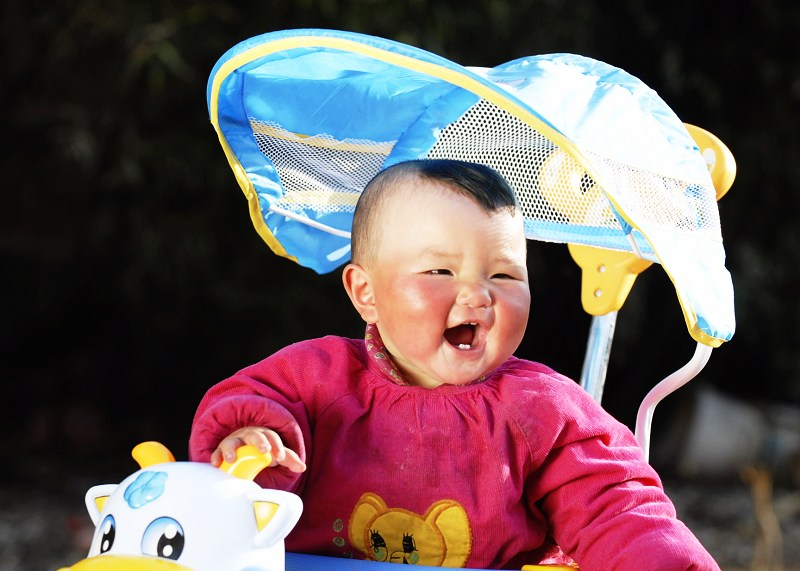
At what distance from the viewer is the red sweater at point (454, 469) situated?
1.24 meters

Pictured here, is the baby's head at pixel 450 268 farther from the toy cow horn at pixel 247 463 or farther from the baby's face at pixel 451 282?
the toy cow horn at pixel 247 463

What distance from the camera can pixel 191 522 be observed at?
1.00m

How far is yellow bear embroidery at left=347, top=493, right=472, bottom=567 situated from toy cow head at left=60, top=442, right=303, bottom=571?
0.76 ft

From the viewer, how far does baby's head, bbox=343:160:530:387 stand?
4.09 feet

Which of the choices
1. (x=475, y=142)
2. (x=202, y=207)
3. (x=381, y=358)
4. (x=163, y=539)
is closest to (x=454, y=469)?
(x=381, y=358)

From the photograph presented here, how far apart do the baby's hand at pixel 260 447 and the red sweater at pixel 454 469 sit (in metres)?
0.04

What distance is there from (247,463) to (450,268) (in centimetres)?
32

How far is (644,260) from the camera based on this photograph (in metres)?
1.50

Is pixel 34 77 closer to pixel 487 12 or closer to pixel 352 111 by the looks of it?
pixel 487 12

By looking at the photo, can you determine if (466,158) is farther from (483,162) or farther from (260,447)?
(260,447)

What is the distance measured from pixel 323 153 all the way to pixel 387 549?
0.56 meters

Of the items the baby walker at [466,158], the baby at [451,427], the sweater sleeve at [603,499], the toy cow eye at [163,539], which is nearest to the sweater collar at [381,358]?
the baby at [451,427]

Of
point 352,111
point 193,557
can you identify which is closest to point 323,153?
point 352,111

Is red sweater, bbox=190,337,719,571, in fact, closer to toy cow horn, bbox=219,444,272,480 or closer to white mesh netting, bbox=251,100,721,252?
toy cow horn, bbox=219,444,272,480
